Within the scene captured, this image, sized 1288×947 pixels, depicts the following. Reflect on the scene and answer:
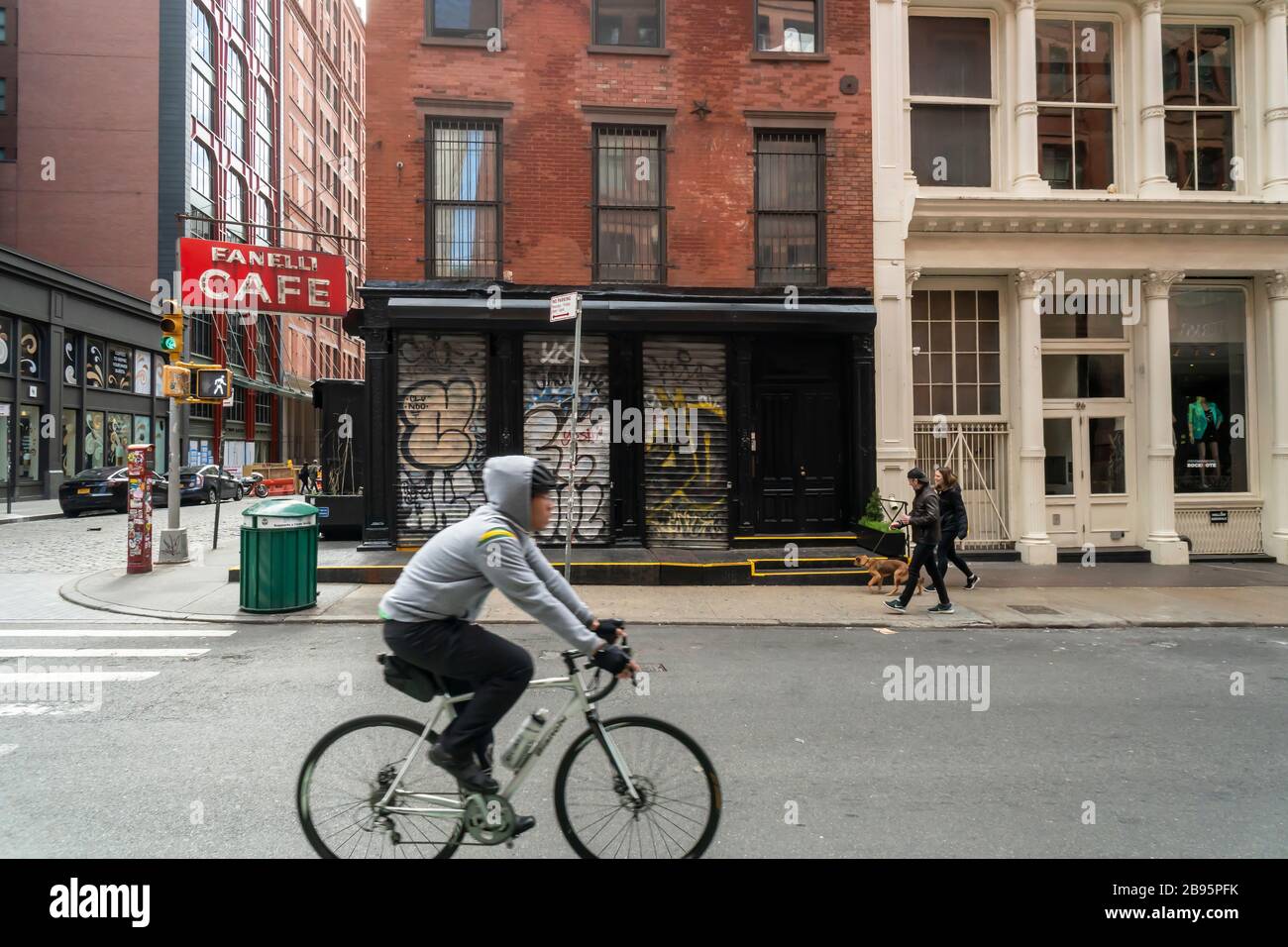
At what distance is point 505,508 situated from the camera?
3646mm

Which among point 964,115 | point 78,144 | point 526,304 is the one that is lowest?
point 526,304

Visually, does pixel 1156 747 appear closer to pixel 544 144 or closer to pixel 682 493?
pixel 682 493

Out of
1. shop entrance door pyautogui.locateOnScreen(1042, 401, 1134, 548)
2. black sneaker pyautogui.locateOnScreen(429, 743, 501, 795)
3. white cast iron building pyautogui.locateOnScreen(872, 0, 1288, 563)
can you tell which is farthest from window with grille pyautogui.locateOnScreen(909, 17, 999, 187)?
black sneaker pyautogui.locateOnScreen(429, 743, 501, 795)

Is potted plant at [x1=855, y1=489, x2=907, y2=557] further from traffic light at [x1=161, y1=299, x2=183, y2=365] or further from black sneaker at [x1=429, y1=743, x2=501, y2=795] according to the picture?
traffic light at [x1=161, y1=299, x2=183, y2=365]

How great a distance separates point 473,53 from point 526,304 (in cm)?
434

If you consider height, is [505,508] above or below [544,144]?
below

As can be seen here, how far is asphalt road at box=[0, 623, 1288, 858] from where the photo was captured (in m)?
4.07

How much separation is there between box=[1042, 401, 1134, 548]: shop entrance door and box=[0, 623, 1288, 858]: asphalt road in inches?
253

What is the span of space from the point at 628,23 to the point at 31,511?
22.2 metres

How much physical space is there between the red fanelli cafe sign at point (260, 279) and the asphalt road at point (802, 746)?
8.06 meters

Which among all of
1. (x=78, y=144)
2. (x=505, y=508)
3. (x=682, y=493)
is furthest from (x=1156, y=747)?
(x=78, y=144)

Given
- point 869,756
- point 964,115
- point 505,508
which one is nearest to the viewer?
point 505,508

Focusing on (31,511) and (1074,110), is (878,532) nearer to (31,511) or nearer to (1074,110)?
(1074,110)

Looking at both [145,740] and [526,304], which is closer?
[145,740]
